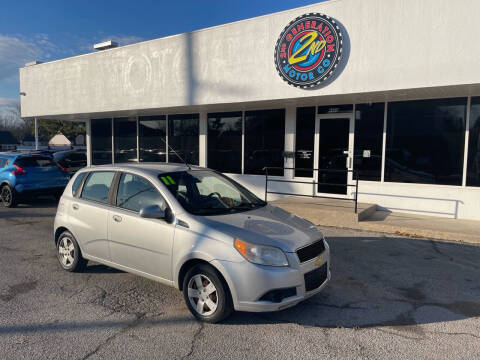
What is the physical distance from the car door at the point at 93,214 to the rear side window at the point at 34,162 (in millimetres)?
6961

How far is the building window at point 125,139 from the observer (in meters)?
14.7

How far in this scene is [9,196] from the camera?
35.0 feet

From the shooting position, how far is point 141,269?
4.23 meters

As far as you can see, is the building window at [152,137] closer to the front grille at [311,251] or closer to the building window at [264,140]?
the building window at [264,140]

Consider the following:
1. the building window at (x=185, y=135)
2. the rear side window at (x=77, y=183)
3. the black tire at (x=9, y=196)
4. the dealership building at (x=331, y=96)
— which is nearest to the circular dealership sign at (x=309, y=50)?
the dealership building at (x=331, y=96)

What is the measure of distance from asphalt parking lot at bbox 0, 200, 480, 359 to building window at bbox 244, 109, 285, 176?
565cm

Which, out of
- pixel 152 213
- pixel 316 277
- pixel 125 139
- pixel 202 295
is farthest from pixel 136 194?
pixel 125 139

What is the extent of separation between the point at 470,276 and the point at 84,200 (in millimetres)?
5492

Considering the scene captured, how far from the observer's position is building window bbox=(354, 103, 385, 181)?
9.38 metres

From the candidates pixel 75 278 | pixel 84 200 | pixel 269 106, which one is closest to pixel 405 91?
pixel 269 106

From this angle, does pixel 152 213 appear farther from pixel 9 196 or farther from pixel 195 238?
pixel 9 196

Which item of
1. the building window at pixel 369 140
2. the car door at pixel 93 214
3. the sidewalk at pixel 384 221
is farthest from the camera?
the building window at pixel 369 140

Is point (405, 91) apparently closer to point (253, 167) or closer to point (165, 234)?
point (253, 167)

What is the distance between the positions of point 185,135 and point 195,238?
9.75 m
